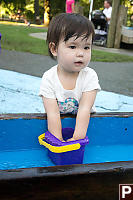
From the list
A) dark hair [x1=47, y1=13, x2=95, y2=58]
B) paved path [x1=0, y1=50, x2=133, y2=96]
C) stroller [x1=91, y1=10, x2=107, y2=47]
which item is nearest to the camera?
dark hair [x1=47, y1=13, x2=95, y2=58]

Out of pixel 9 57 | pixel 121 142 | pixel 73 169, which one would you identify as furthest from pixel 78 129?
pixel 9 57

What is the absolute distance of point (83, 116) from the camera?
54.9 inches

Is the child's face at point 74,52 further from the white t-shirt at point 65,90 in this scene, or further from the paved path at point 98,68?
the paved path at point 98,68

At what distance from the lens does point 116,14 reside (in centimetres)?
655

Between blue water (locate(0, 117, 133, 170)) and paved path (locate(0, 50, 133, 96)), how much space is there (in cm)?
152

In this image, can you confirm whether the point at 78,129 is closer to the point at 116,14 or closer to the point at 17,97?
the point at 17,97

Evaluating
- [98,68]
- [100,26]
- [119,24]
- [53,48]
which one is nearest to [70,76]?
[53,48]

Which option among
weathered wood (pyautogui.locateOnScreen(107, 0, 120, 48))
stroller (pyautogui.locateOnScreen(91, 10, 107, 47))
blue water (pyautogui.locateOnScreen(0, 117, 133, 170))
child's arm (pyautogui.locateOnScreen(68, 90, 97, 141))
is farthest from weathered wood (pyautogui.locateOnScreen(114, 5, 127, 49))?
child's arm (pyautogui.locateOnScreen(68, 90, 97, 141))

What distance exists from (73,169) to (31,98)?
1828 mm

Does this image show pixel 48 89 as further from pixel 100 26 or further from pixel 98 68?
pixel 100 26

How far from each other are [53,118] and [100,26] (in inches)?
258

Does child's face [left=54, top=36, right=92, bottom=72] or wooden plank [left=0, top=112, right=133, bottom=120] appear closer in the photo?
child's face [left=54, top=36, right=92, bottom=72]

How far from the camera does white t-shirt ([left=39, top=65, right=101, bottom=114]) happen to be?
1.44 metres

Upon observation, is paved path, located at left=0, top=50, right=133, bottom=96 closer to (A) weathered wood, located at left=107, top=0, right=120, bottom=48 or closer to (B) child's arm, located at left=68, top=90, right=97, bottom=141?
(B) child's arm, located at left=68, top=90, right=97, bottom=141
